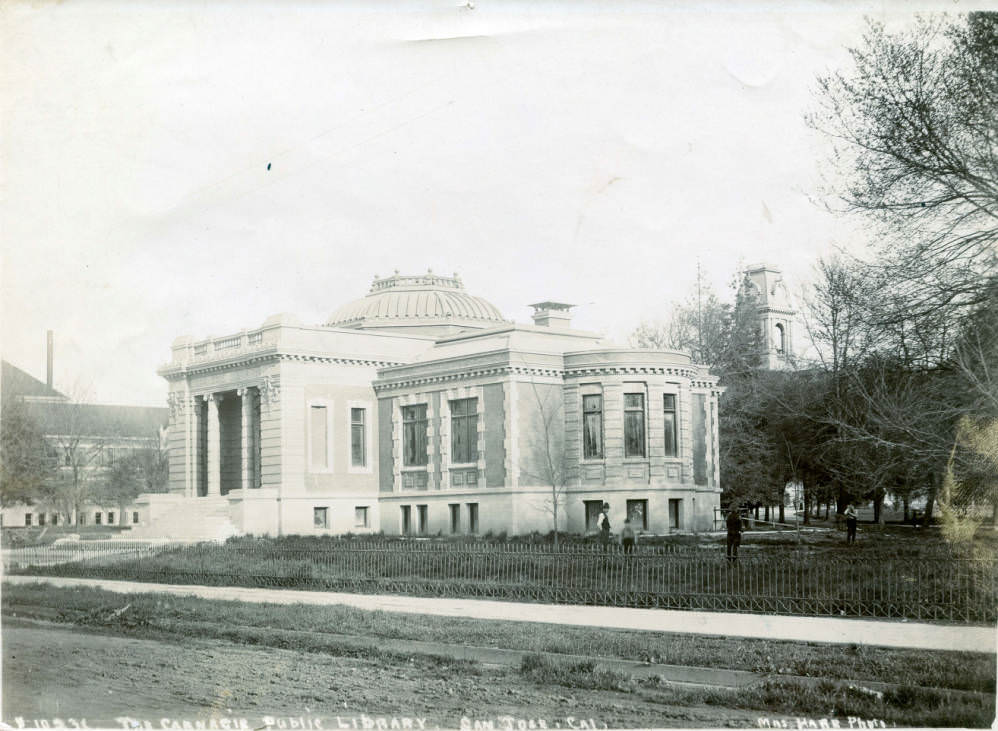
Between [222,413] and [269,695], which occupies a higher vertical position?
[222,413]

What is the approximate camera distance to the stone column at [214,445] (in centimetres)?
4259

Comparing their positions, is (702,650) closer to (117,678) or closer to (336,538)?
(117,678)

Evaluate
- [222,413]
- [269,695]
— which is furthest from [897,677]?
[222,413]

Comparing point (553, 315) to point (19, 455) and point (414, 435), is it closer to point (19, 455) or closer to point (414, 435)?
point (414, 435)

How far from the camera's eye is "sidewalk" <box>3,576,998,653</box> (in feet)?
41.4

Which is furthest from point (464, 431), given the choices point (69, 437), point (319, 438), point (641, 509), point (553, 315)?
point (69, 437)

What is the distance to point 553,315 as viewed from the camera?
40.7 m

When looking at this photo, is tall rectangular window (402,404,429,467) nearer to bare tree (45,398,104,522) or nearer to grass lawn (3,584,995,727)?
bare tree (45,398,104,522)

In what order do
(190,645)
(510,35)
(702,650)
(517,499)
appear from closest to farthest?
(510,35), (702,650), (190,645), (517,499)

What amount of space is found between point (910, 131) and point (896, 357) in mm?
3693

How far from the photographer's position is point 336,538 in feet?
116

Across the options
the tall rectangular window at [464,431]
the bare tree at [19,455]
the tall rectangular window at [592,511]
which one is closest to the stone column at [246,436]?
the tall rectangular window at [464,431]

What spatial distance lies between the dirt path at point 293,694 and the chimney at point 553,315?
92.5ft

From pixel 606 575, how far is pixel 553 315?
73.5 ft
